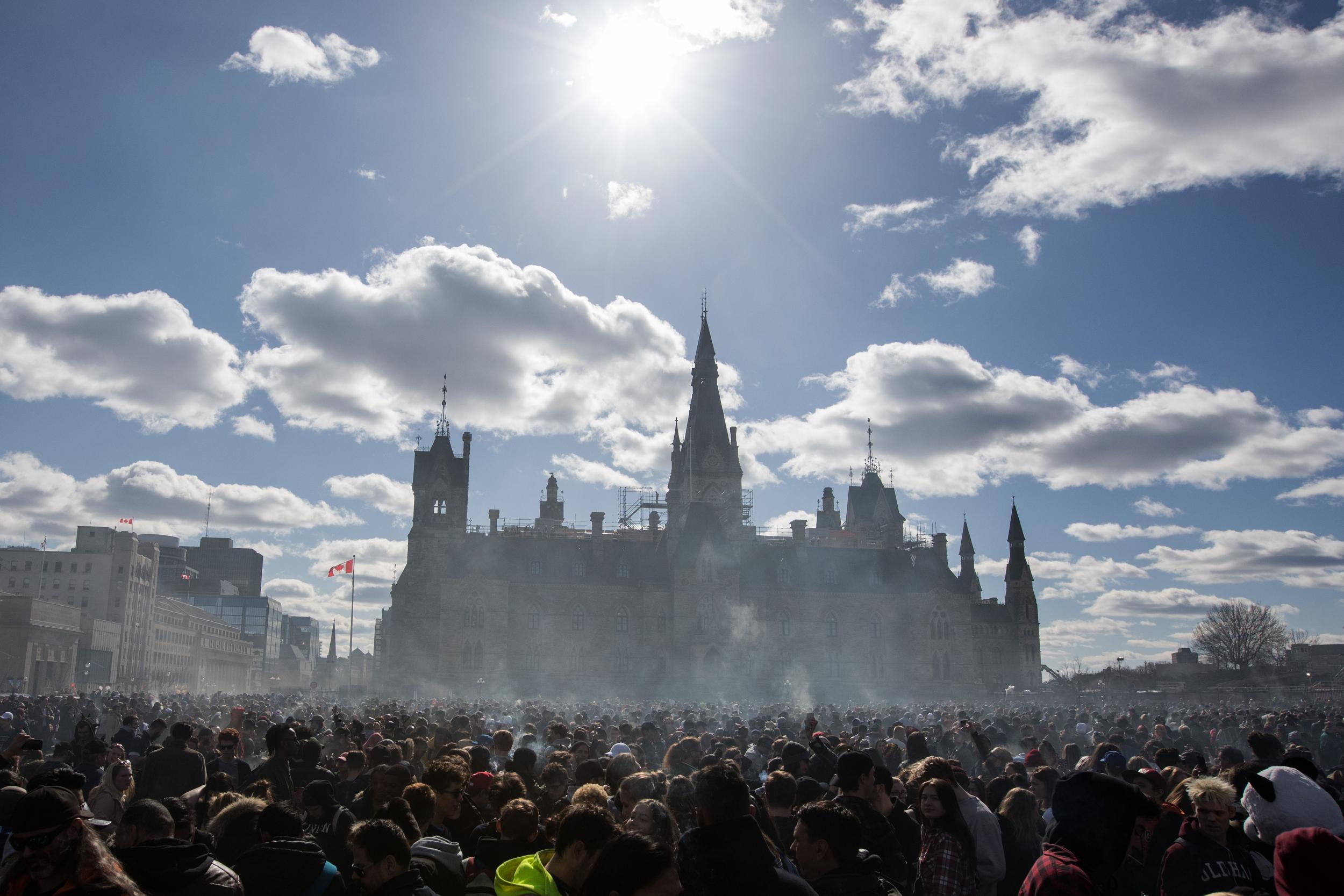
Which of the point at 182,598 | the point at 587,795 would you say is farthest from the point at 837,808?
the point at 182,598

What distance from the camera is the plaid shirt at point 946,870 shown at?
589 cm

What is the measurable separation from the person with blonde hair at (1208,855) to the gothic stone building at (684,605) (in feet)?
180

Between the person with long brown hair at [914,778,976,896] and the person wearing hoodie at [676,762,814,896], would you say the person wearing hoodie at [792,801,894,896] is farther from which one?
the person with long brown hair at [914,778,976,896]

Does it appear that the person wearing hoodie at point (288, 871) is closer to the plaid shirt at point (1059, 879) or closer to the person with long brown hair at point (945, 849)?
the plaid shirt at point (1059, 879)

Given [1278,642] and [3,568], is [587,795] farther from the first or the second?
[3,568]

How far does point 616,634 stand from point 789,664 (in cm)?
1181

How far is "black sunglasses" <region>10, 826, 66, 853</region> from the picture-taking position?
3.99 meters

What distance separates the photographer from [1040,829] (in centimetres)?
852

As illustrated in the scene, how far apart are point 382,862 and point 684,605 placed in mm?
58223

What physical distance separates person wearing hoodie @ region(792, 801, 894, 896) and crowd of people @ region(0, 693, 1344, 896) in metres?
0.01

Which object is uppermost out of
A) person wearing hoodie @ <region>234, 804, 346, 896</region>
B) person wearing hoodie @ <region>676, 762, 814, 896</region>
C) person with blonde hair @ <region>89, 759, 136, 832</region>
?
person wearing hoodie @ <region>676, 762, 814, 896</region>

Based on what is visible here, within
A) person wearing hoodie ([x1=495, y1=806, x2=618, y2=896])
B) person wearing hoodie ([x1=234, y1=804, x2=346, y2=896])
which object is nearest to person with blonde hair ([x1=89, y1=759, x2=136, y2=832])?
person wearing hoodie ([x1=234, y1=804, x2=346, y2=896])

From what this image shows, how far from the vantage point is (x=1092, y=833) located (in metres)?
4.23

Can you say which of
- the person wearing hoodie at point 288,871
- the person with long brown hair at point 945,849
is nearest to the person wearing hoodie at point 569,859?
the person wearing hoodie at point 288,871
